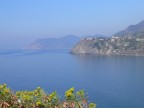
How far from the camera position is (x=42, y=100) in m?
3.02

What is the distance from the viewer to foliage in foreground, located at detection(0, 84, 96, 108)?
2.86 m

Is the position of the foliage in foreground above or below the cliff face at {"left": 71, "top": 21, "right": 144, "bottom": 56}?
above

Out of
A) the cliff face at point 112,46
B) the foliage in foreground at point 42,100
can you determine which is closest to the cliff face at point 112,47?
the cliff face at point 112,46

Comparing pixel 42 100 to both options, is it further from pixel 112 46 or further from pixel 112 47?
pixel 112 46

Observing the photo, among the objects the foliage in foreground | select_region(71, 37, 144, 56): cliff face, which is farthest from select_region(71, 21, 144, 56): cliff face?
the foliage in foreground

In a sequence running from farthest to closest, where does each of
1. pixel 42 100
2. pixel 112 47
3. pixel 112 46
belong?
pixel 112 46, pixel 112 47, pixel 42 100

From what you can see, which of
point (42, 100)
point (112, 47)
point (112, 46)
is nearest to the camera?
point (42, 100)

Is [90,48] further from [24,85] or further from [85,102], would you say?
[85,102]

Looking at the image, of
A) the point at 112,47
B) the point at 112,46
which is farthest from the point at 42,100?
the point at 112,46

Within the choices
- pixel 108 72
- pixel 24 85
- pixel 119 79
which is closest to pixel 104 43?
pixel 108 72

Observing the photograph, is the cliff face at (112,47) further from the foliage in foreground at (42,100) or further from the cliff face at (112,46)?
the foliage in foreground at (42,100)

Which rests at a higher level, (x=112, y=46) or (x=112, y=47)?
(x=112, y=46)

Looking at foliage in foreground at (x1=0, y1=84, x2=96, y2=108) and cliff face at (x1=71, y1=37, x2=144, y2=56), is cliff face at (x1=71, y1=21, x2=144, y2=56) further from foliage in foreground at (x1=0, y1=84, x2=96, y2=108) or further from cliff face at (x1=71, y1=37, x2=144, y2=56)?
foliage in foreground at (x1=0, y1=84, x2=96, y2=108)

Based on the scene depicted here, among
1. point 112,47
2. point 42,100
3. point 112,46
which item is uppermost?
point 42,100
